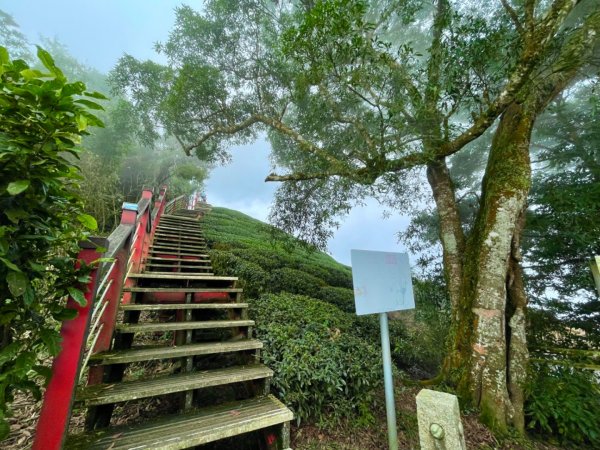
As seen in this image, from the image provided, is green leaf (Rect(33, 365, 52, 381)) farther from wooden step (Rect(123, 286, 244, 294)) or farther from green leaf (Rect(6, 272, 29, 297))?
wooden step (Rect(123, 286, 244, 294))

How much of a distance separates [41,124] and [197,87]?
4.01m

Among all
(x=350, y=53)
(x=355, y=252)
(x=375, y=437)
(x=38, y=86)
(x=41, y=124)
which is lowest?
(x=375, y=437)

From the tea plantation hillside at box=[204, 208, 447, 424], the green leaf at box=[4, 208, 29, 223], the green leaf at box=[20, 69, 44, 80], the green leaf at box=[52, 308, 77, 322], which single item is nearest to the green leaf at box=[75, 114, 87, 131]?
the green leaf at box=[20, 69, 44, 80]

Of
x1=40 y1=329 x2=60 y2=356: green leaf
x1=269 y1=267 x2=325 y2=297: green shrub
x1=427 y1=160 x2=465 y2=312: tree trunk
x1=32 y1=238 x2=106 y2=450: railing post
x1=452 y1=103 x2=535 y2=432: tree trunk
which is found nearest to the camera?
x1=40 y1=329 x2=60 y2=356: green leaf

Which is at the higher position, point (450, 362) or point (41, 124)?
point (41, 124)

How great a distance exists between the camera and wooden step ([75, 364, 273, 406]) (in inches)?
69.1

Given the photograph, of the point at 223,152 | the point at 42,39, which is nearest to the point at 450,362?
the point at 223,152

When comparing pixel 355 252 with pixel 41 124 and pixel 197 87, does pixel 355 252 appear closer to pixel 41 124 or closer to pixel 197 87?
pixel 41 124

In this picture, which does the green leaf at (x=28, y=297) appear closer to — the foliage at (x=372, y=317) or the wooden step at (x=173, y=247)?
the foliage at (x=372, y=317)

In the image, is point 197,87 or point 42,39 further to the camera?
point 42,39

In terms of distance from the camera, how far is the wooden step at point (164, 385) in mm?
1756

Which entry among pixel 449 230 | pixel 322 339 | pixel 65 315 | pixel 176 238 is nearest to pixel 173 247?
pixel 176 238

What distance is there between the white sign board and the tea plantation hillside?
92 centimetres

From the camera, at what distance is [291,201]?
5.12 meters
